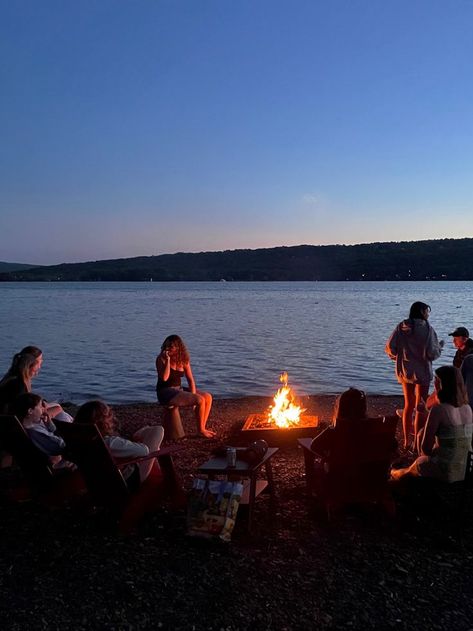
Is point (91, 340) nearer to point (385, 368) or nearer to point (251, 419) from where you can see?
point (385, 368)

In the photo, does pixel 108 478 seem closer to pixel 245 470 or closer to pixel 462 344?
pixel 245 470

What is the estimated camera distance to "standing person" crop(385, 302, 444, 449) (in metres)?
7.85

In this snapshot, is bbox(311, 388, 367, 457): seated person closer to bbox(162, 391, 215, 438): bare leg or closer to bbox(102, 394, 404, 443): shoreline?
bbox(102, 394, 404, 443): shoreline

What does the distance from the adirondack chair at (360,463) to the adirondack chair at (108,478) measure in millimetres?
1425

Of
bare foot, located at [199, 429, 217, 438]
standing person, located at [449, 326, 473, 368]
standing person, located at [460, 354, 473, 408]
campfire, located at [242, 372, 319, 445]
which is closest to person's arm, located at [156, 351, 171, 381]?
bare foot, located at [199, 429, 217, 438]

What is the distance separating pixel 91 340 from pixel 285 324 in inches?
597

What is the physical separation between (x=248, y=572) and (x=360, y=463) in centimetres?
131

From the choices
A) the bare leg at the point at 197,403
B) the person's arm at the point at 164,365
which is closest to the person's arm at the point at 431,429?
the bare leg at the point at 197,403

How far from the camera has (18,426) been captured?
5.27 metres

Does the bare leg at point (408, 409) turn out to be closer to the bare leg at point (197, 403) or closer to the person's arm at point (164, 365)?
the bare leg at point (197, 403)

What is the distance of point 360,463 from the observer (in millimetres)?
5141

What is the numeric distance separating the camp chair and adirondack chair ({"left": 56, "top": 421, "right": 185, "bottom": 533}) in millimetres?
336

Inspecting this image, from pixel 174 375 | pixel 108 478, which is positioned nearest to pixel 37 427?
pixel 108 478

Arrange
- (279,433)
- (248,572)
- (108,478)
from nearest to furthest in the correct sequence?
(248,572)
(108,478)
(279,433)
